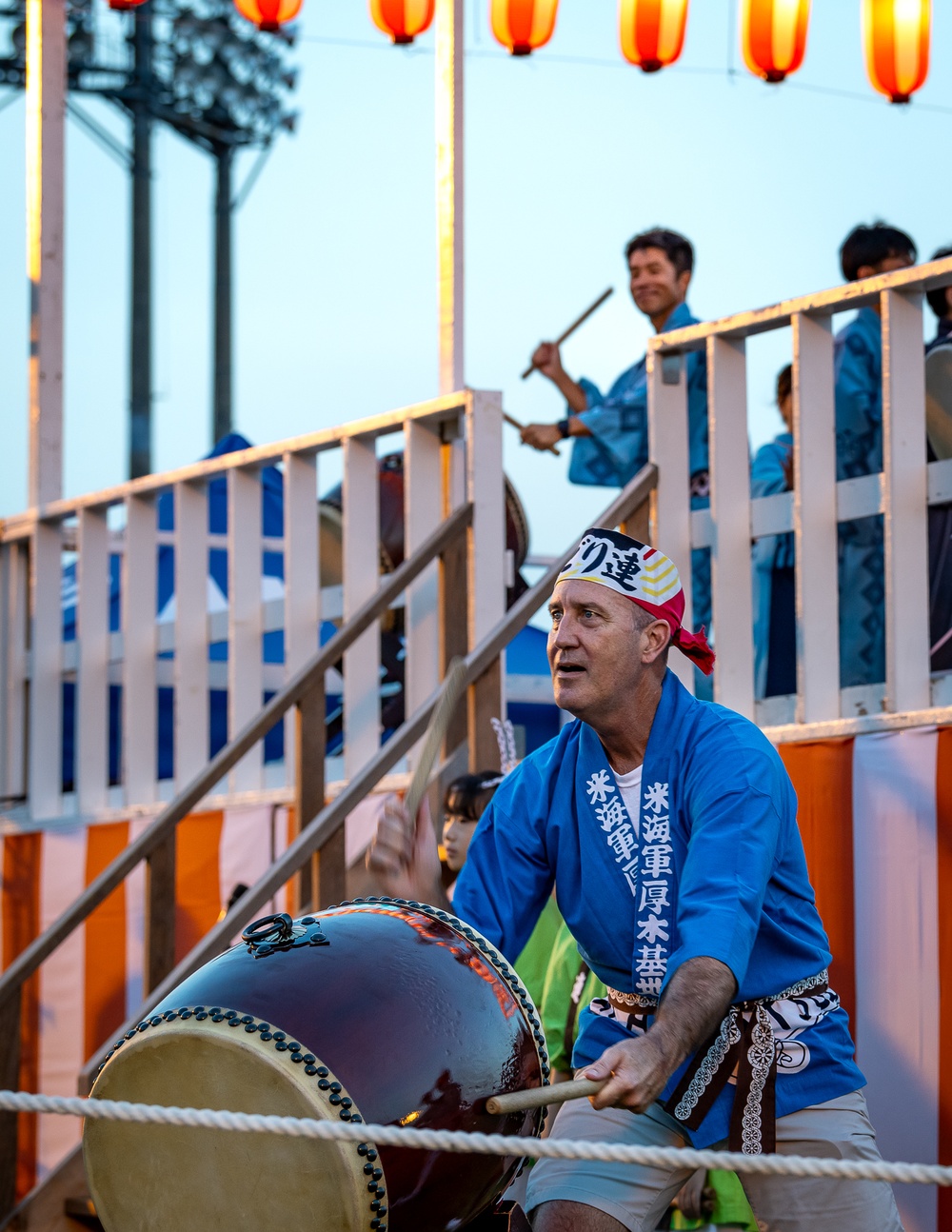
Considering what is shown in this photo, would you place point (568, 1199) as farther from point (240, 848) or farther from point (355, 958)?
point (240, 848)

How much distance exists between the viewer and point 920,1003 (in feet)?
12.7

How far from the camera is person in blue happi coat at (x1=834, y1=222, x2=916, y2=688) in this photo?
14.7 ft

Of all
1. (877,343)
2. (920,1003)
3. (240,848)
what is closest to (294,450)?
(240,848)

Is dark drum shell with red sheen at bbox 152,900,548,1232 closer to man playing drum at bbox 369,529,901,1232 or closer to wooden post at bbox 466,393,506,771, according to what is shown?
man playing drum at bbox 369,529,901,1232

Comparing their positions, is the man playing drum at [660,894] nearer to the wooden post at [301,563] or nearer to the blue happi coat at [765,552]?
the blue happi coat at [765,552]

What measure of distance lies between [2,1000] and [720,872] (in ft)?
9.61

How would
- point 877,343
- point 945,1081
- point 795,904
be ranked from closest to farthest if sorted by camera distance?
point 795,904
point 945,1081
point 877,343

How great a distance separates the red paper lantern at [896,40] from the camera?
649 centimetres

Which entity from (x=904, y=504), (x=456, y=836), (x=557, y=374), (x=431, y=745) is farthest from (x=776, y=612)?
(x=431, y=745)

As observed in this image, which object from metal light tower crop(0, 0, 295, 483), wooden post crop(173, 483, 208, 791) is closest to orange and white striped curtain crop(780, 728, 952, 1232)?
wooden post crop(173, 483, 208, 791)

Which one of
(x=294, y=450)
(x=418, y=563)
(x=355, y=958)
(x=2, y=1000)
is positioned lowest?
(x=2, y=1000)

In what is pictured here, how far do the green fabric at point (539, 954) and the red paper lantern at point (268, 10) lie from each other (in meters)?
4.23

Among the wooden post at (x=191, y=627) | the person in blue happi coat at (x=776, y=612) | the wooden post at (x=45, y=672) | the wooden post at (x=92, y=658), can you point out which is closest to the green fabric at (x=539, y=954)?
the person in blue happi coat at (x=776, y=612)

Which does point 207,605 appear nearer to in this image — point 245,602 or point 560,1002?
point 245,602
